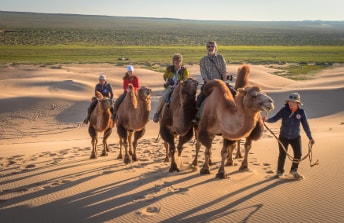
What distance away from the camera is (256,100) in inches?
272

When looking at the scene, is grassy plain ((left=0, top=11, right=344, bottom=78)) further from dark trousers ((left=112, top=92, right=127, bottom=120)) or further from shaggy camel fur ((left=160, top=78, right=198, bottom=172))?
shaggy camel fur ((left=160, top=78, right=198, bottom=172))

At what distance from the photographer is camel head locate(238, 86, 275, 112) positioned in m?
6.73

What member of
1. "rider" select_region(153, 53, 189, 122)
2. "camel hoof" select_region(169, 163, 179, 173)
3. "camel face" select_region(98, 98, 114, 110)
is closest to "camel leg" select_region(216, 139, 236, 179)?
"camel hoof" select_region(169, 163, 179, 173)

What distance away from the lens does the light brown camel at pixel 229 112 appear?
276 inches

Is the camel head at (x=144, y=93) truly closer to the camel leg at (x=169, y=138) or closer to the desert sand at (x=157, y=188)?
the camel leg at (x=169, y=138)

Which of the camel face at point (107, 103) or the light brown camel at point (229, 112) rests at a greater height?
the light brown camel at point (229, 112)

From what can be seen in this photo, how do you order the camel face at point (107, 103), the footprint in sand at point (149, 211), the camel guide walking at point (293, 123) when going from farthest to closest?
the camel face at point (107, 103) → the camel guide walking at point (293, 123) → the footprint in sand at point (149, 211)

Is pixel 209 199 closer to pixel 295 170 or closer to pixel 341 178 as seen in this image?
pixel 295 170

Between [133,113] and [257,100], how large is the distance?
12.7ft

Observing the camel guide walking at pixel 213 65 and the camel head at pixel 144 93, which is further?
the camel head at pixel 144 93

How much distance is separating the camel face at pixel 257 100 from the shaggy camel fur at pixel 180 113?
1577 mm

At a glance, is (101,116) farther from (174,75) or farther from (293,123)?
(293,123)

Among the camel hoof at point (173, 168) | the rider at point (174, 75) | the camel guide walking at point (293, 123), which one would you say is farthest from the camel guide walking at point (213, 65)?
the camel hoof at point (173, 168)

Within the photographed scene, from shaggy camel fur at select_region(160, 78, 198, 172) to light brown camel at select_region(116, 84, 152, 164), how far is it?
649 mm
